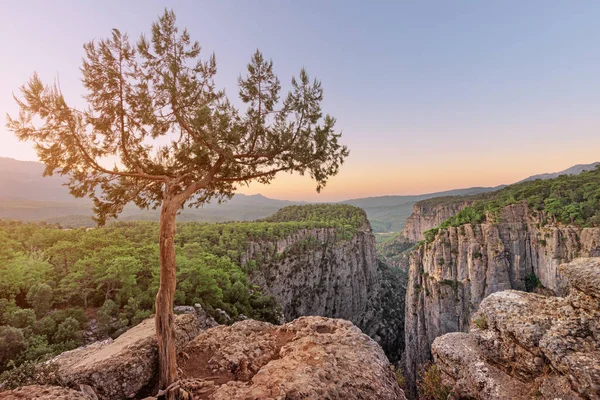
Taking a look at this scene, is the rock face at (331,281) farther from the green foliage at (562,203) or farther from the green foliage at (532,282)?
the green foliage at (532,282)

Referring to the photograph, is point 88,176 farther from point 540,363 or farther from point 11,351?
point 540,363

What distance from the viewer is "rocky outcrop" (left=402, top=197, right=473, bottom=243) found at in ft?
387

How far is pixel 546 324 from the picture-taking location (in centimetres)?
662

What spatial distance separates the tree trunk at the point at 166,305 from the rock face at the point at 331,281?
1386 inches

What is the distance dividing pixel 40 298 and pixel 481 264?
4797 cm

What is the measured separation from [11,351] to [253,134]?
489 inches

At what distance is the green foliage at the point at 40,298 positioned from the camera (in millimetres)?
12203

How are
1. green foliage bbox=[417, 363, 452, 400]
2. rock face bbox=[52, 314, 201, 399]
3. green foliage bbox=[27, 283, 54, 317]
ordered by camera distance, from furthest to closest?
green foliage bbox=[27, 283, 54, 317] → green foliage bbox=[417, 363, 452, 400] → rock face bbox=[52, 314, 201, 399]

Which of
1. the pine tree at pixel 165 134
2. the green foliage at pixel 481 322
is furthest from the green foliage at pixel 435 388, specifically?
the pine tree at pixel 165 134

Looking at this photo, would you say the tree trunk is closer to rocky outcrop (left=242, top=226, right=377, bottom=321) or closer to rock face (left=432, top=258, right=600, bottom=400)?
rock face (left=432, top=258, right=600, bottom=400)

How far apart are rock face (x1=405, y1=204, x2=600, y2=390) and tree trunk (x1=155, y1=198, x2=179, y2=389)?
130 ft

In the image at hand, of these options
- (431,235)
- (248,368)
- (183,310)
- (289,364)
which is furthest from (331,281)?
(289,364)

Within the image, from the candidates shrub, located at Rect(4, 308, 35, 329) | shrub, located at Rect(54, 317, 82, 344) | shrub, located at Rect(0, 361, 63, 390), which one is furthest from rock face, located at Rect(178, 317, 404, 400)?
shrub, located at Rect(4, 308, 35, 329)

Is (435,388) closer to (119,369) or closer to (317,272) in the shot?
(119,369)
